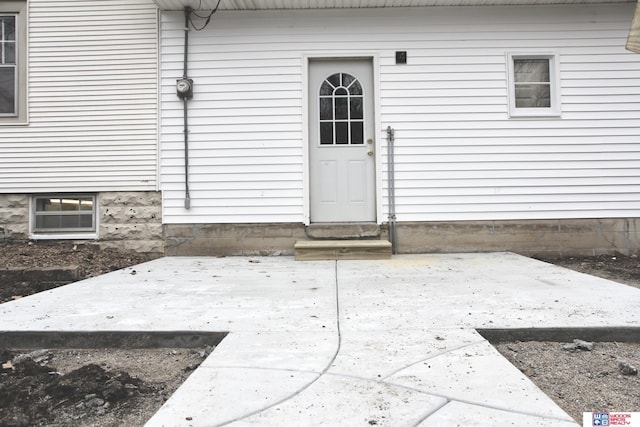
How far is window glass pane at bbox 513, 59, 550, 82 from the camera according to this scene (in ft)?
18.9

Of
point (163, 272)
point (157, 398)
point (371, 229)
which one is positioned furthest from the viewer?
point (371, 229)

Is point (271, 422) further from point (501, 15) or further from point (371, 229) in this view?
point (501, 15)

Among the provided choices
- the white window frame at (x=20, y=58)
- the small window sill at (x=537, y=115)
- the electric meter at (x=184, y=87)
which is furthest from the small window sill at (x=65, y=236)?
the small window sill at (x=537, y=115)

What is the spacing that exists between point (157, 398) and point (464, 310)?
2.04 meters

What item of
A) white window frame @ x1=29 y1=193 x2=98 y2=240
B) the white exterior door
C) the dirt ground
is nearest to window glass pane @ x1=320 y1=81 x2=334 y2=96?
the white exterior door

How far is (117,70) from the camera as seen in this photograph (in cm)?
579

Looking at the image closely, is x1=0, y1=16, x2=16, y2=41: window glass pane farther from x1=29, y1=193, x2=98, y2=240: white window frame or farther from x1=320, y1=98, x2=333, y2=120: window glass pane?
x1=320, y1=98, x2=333, y2=120: window glass pane

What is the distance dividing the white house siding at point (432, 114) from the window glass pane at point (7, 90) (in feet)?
7.30

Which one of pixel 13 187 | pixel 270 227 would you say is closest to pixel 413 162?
pixel 270 227

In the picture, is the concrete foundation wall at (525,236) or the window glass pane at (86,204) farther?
the window glass pane at (86,204)

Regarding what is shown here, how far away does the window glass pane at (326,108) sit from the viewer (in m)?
5.83

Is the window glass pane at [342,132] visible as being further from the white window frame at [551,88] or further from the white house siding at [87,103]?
the white house siding at [87,103]

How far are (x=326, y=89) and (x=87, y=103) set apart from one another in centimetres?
331

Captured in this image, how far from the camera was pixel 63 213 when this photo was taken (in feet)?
19.3
